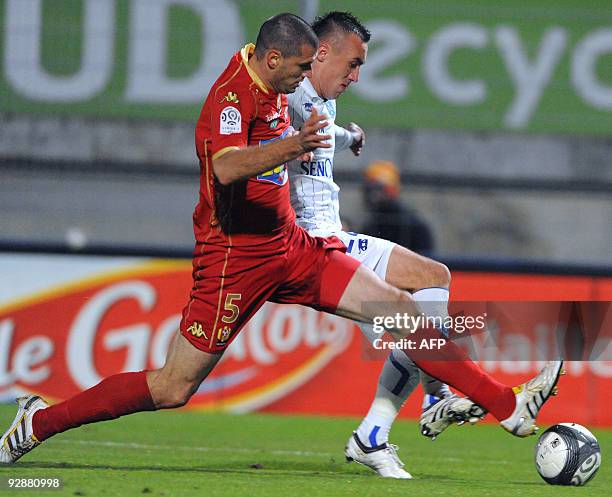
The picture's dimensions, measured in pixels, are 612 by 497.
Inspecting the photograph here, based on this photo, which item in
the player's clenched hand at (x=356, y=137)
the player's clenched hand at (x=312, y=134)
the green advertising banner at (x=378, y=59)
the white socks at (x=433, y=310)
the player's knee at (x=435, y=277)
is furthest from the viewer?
the green advertising banner at (x=378, y=59)

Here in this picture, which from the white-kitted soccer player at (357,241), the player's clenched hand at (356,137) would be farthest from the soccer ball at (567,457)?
the player's clenched hand at (356,137)

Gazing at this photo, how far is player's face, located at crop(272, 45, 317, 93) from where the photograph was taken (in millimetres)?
5781

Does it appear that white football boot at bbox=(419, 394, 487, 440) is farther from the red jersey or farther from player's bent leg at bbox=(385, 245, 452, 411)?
the red jersey

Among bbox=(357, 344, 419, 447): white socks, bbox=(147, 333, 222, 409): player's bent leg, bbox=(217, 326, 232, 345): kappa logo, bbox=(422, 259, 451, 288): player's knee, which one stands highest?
bbox=(422, 259, 451, 288): player's knee

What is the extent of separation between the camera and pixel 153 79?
13.4 meters

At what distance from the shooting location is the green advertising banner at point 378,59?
13.1 m

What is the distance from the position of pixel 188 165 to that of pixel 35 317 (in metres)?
3.58

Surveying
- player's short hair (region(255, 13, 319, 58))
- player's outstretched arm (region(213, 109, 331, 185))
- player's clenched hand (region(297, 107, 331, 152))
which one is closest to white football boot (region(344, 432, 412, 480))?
player's outstretched arm (region(213, 109, 331, 185))

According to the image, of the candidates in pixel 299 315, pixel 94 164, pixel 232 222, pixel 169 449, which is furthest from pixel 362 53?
pixel 94 164

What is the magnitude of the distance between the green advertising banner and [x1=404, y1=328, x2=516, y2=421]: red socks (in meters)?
7.14

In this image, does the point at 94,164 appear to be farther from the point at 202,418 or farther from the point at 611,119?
the point at 611,119

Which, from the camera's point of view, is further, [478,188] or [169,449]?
[478,188]

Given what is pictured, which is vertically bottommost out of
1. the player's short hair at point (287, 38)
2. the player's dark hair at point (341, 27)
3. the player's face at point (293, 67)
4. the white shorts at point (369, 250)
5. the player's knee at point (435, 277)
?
the player's knee at point (435, 277)

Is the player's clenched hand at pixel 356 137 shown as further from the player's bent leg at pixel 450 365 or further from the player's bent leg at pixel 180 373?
the player's bent leg at pixel 180 373
